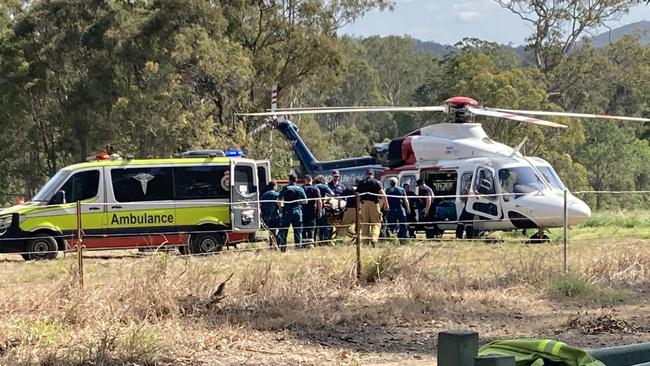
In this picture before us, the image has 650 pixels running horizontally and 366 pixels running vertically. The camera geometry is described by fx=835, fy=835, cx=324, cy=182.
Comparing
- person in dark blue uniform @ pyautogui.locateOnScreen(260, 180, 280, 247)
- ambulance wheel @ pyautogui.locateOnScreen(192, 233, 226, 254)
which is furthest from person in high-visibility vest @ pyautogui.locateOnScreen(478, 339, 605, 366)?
person in dark blue uniform @ pyautogui.locateOnScreen(260, 180, 280, 247)

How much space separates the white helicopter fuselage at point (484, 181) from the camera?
17.6 m

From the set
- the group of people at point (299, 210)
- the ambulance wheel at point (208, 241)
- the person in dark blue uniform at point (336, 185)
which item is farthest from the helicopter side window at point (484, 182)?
the ambulance wheel at point (208, 241)

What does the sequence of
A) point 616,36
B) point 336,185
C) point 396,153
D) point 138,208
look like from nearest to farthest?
point 138,208, point 336,185, point 396,153, point 616,36

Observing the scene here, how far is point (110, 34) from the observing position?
112ft

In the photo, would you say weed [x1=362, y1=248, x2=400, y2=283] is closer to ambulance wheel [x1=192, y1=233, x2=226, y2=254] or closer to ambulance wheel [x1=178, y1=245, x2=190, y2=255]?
ambulance wheel [x1=178, y1=245, x2=190, y2=255]

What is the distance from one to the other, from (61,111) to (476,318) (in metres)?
32.0

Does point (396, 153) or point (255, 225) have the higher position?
point (396, 153)

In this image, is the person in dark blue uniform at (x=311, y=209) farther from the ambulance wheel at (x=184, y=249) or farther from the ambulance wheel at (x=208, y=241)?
the ambulance wheel at (x=184, y=249)

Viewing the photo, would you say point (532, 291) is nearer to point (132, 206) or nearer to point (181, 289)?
point (181, 289)

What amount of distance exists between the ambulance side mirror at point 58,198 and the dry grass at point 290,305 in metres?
3.97

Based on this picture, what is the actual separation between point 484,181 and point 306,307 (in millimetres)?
9950

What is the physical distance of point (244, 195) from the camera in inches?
659

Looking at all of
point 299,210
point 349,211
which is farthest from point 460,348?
point 349,211

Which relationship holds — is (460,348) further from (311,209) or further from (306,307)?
(311,209)
